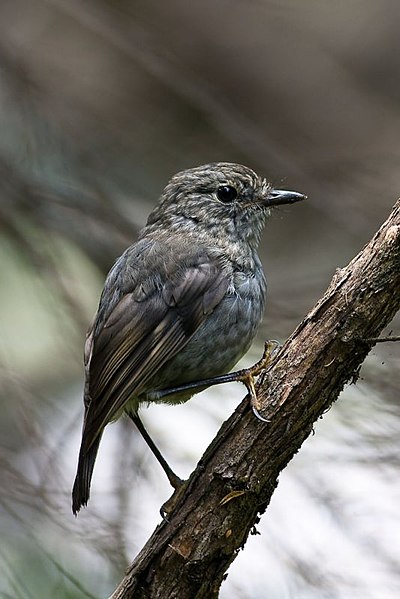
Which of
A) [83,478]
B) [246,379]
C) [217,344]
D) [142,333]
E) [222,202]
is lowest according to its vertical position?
[83,478]

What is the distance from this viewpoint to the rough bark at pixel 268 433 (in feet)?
9.97

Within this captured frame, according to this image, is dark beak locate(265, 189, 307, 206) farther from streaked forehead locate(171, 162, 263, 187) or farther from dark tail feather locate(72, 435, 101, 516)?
dark tail feather locate(72, 435, 101, 516)

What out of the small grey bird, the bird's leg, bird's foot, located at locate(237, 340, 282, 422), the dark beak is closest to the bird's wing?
the small grey bird

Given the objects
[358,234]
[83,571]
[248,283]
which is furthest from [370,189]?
[83,571]

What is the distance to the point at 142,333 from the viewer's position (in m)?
3.76

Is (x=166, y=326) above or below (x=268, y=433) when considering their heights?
above

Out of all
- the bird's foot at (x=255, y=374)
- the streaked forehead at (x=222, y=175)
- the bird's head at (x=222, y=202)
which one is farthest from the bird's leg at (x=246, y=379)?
the streaked forehead at (x=222, y=175)

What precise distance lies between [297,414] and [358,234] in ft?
9.38

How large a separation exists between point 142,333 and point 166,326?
9cm

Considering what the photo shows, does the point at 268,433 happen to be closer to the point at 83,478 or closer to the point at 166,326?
the point at 166,326

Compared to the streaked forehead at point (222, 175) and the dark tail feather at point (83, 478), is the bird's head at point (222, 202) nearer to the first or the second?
the streaked forehead at point (222, 175)

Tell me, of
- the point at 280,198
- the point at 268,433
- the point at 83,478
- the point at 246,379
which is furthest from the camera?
the point at 280,198

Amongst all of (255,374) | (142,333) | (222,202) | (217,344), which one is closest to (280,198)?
(222,202)

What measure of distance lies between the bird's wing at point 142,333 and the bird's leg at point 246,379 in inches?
4.3
